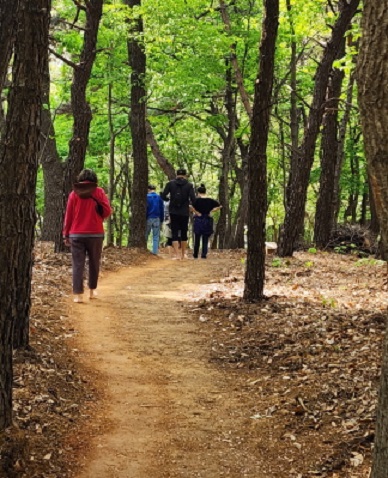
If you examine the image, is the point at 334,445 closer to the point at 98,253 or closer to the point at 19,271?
the point at 19,271

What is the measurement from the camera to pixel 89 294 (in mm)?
11023

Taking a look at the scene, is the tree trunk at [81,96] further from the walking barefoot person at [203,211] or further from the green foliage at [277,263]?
the green foliage at [277,263]

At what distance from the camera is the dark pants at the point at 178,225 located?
55.1 feet

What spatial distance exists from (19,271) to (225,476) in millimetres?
3056

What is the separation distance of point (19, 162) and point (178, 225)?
37.7ft

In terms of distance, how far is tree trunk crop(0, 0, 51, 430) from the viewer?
4.96 meters

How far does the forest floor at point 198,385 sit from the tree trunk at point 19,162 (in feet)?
2.69

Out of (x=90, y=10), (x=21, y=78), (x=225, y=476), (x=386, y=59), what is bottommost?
(x=225, y=476)

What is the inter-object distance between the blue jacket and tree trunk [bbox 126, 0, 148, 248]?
0.21 metres

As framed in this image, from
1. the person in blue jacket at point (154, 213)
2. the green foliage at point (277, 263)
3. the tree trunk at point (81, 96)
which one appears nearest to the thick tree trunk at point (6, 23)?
the tree trunk at point (81, 96)

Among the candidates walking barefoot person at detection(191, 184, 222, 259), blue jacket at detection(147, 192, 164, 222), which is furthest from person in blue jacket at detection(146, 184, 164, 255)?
walking barefoot person at detection(191, 184, 222, 259)

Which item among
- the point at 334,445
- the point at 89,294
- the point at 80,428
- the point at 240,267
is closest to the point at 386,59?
the point at 334,445

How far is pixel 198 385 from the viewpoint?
699 centimetres

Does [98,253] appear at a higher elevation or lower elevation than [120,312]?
higher
